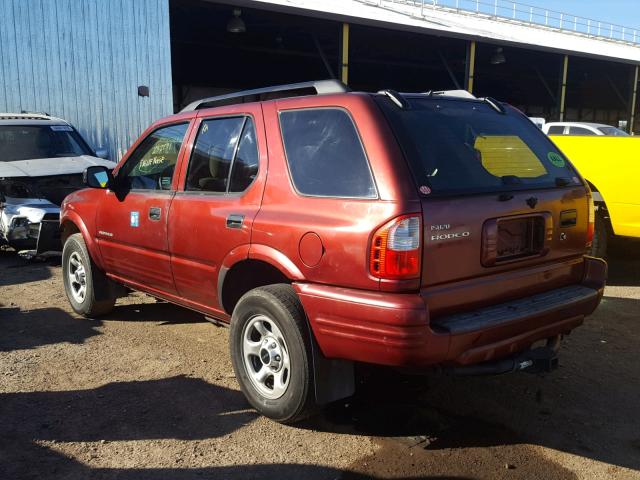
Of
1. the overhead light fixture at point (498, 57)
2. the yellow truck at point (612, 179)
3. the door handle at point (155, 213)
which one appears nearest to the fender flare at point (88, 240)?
the door handle at point (155, 213)

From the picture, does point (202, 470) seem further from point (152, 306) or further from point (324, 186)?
point (152, 306)

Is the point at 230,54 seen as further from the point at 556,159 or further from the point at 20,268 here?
the point at 556,159

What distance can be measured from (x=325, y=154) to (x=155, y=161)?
1.83m

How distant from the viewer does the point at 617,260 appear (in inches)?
314

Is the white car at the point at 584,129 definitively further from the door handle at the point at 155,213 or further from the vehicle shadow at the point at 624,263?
the door handle at the point at 155,213

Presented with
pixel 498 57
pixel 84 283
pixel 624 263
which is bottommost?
pixel 624 263

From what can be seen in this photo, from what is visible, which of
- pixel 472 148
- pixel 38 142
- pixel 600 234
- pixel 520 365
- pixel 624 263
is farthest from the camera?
pixel 38 142

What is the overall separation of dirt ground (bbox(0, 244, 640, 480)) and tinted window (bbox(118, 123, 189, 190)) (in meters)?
1.29

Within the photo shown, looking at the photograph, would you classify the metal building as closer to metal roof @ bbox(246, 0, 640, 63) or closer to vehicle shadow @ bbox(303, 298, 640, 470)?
metal roof @ bbox(246, 0, 640, 63)

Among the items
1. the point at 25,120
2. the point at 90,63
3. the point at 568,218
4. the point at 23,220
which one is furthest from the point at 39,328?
the point at 90,63

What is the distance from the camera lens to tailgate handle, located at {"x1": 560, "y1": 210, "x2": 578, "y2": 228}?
3426 mm

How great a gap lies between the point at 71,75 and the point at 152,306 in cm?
966

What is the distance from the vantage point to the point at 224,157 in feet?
12.3

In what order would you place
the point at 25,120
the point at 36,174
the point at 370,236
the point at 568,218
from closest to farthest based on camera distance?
the point at 370,236, the point at 568,218, the point at 36,174, the point at 25,120
